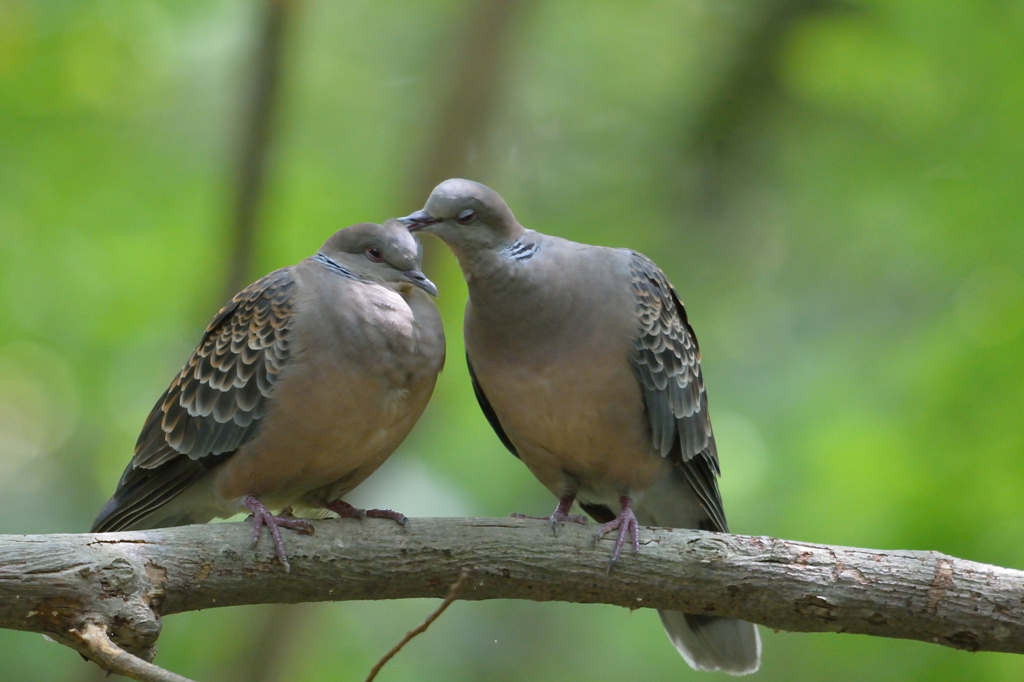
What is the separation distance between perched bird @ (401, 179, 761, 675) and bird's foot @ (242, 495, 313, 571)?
0.88 metres

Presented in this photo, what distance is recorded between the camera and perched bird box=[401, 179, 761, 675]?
3670mm

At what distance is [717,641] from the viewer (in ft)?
13.9

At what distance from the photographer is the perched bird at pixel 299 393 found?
348cm

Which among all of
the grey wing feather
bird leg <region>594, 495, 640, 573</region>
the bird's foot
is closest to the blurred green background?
the grey wing feather

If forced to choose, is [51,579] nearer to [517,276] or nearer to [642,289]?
[517,276]

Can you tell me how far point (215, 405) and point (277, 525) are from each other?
2.09 feet

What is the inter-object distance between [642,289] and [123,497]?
7.06 feet

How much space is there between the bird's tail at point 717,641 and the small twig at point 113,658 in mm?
2410

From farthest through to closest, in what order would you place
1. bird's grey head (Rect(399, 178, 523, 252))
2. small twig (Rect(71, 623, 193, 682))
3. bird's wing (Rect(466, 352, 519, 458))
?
bird's wing (Rect(466, 352, 519, 458)) → bird's grey head (Rect(399, 178, 523, 252)) → small twig (Rect(71, 623, 193, 682))

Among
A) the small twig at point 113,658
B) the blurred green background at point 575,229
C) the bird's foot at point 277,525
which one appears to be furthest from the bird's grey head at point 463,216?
the small twig at point 113,658

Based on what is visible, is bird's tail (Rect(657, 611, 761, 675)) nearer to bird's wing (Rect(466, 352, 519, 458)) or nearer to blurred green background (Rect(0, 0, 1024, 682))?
bird's wing (Rect(466, 352, 519, 458))

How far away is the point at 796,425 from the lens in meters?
5.76

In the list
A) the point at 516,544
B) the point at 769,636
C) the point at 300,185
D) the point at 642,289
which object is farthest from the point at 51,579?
the point at 769,636

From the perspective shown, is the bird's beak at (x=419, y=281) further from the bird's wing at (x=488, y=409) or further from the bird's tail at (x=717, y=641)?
the bird's tail at (x=717, y=641)
